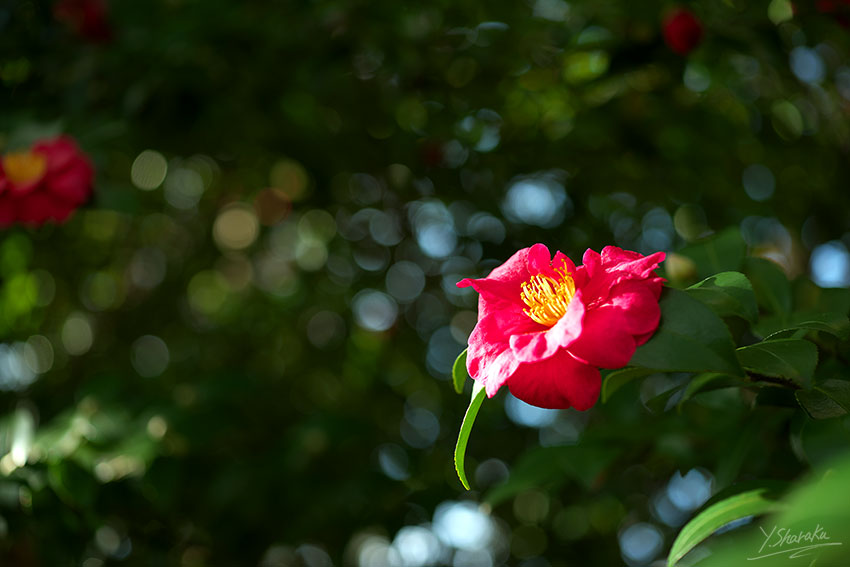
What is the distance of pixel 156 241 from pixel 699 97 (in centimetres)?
172

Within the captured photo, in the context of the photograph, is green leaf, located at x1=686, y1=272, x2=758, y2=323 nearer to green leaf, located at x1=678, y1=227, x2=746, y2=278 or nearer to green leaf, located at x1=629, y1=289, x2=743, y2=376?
green leaf, located at x1=629, y1=289, x2=743, y2=376

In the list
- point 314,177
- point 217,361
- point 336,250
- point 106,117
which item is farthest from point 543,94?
point 217,361

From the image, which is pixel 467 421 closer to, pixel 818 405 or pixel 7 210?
pixel 818 405

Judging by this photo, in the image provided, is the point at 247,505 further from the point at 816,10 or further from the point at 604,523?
the point at 816,10

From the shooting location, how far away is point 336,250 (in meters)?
2.11

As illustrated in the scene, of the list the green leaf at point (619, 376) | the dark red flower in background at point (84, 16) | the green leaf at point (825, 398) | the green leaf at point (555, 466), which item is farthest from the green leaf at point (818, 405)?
the dark red flower in background at point (84, 16)

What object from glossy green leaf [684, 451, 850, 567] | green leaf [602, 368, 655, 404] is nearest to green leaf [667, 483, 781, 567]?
glossy green leaf [684, 451, 850, 567]

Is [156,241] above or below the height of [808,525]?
below

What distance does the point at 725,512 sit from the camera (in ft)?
2.10

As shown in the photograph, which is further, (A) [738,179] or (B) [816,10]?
(A) [738,179]

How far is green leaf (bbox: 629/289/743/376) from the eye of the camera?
500 millimetres

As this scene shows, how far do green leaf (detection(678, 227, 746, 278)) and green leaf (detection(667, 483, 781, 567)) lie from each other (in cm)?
22
